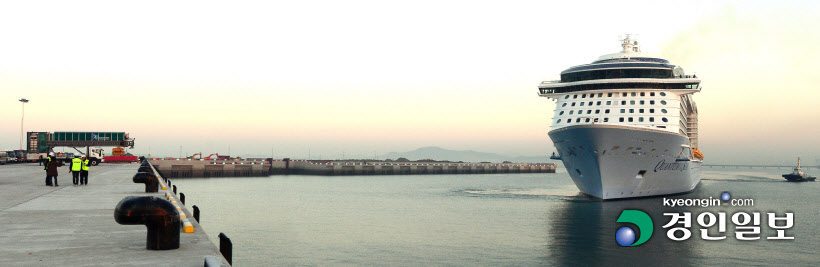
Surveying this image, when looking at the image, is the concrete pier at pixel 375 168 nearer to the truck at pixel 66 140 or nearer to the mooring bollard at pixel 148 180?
the truck at pixel 66 140

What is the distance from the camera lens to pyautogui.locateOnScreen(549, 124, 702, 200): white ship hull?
4069cm

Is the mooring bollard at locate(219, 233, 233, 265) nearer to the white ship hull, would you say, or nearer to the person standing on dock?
the person standing on dock

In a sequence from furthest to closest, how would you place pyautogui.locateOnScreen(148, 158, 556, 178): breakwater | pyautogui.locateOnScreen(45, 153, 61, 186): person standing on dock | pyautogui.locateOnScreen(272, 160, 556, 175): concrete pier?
pyautogui.locateOnScreen(272, 160, 556, 175): concrete pier, pyautogui.locateOnScreen(148, 158, 556, 178): breakwater, pyautogui.locateOnScreen(45, 153, 61, 186): person standing on dock

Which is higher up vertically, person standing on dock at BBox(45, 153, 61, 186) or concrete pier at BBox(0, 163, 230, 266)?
person standing on dock at BBox(45, 153, 61, 186)

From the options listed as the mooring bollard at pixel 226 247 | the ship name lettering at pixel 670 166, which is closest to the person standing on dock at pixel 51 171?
the mooring bollard at pixel 226 247

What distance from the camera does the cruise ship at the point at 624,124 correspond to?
41.3m

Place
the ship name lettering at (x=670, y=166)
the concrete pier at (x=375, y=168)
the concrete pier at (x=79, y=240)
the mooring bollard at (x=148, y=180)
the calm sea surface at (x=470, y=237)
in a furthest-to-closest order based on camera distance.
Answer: the concrete pier at (x=375, y=168) → the ship name lettering at (x=670, y=166) → the mooring bollard at (x=148, y=180) → the calm sea surface at (x=470, y=237) → the concrete pier at (x=79, y=240)

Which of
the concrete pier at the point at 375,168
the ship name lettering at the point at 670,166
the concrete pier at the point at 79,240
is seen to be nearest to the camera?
the concrete pier at the point at 79,240

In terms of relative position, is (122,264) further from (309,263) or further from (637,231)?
(637,231)

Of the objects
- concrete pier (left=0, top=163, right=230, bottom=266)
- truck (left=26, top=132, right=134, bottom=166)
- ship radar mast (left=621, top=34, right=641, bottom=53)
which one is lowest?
concrete pier (left=0, top=163, right=230, bottom=266)

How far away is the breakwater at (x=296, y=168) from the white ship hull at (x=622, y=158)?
58.2 meters

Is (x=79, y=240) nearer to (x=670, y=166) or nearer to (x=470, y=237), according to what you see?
(x=470, y=237)

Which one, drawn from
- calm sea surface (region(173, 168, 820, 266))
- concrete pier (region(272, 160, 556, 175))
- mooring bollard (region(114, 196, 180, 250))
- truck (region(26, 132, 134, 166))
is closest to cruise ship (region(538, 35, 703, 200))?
calm sea surface (region(173, 168, 820, 266))

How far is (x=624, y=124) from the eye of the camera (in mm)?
46188
